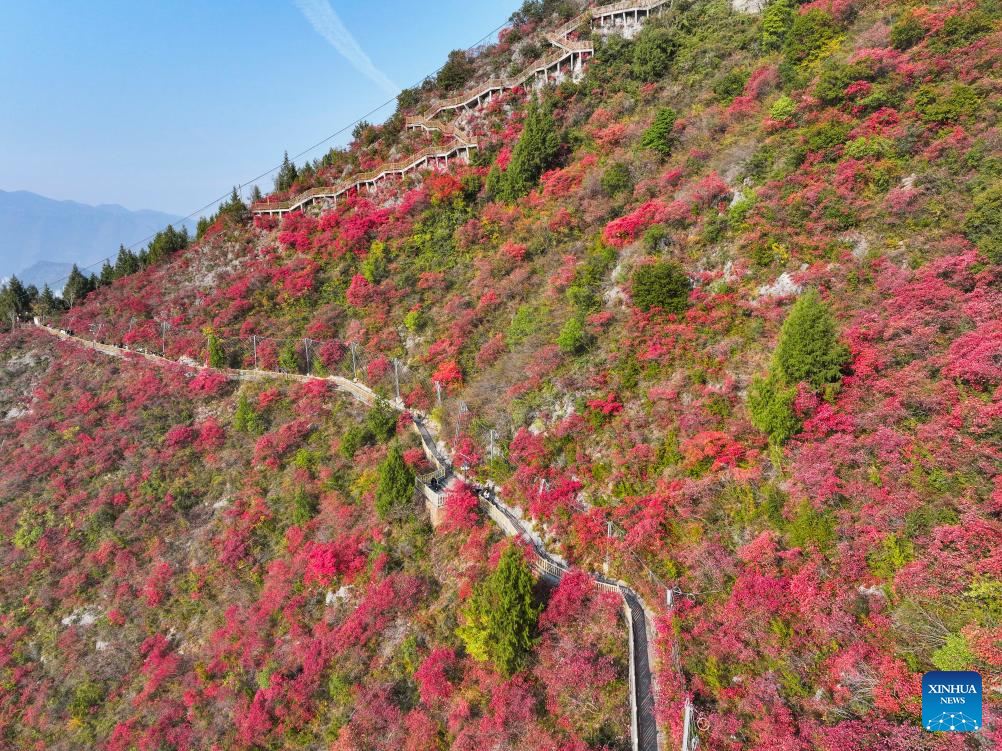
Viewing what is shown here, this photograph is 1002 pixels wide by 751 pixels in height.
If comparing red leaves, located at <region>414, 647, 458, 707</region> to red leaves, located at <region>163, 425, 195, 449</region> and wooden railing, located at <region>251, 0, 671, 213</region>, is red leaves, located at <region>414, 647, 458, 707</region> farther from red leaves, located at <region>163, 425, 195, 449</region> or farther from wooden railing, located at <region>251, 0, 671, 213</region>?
wooden railing, located at <region>251, 0, 671, 213</region>

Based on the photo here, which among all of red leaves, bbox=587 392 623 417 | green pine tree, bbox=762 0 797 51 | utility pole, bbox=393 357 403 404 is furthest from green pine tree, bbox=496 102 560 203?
red leaves, bbox=587 392 623 417

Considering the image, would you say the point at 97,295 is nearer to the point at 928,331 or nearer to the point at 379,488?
the point at 379,488

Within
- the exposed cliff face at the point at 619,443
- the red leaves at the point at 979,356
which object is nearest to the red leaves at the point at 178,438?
the exposed cliff face at the point at 619,443

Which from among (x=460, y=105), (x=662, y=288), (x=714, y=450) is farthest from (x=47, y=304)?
(x=714, y=450)

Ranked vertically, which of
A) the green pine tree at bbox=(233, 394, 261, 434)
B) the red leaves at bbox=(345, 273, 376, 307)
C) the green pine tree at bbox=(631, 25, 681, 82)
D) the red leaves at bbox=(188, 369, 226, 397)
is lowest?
the green pine tree at bbox=(233, 394, 261, 434)

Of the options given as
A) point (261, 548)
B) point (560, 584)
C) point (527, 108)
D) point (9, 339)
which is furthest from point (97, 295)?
point (560, 584)

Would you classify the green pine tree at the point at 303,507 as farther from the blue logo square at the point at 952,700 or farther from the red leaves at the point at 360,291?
the blue logo square at the point at 952,700
